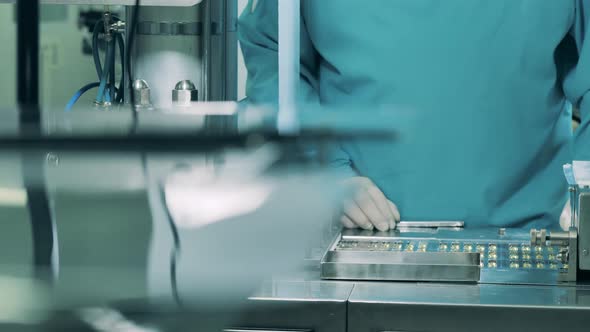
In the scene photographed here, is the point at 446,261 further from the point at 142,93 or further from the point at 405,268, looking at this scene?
the point at 142,93

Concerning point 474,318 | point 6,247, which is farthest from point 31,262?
point 474,318

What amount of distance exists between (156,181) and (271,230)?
48 millimetres

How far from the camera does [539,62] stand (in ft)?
7.72

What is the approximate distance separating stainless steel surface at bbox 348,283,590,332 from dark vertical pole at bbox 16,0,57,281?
1220 millimetres

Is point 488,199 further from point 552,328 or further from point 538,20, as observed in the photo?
point 552,328

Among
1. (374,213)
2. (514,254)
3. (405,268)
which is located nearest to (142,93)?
(405,268)

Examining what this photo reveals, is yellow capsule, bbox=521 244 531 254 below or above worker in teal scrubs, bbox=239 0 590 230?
below

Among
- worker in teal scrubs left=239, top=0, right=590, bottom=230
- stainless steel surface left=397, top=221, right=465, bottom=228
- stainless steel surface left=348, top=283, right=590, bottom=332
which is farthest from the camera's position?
worker in teal scrubs left=239, top=0, right=590, bottom=230

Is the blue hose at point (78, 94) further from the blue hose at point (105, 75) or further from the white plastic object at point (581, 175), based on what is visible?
the white plastic object at point (581, 175)

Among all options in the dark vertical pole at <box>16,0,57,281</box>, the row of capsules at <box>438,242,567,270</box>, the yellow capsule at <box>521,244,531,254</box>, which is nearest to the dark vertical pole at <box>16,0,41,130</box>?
the dark vertical pole at <box>16,0,57,281</box>

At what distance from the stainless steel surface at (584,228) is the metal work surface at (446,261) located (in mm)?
50

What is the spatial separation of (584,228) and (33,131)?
4.96ft

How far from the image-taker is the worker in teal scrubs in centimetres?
236

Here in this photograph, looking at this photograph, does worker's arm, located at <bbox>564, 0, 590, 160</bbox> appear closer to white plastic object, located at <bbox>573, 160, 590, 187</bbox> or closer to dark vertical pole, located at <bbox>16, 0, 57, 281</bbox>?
white plastic object, located at <bbox>573, 160, 590, 187</bbox>
